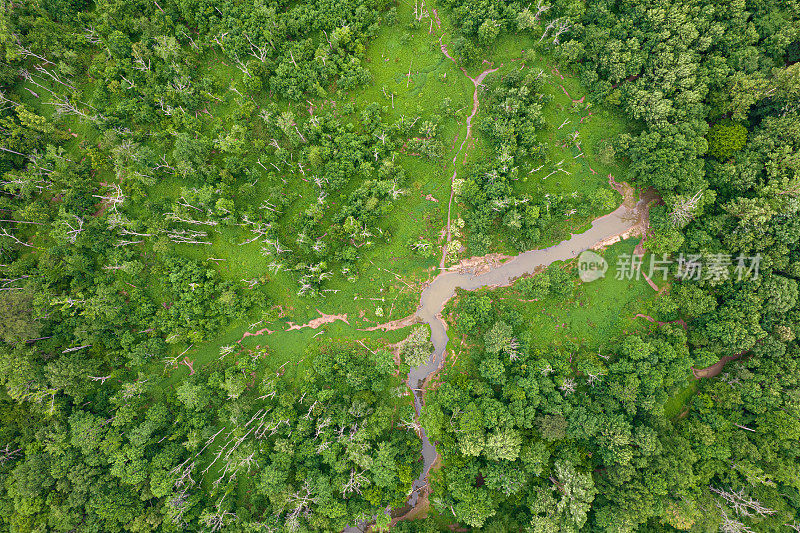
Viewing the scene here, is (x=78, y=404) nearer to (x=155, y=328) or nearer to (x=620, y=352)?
(x=155, y=328)

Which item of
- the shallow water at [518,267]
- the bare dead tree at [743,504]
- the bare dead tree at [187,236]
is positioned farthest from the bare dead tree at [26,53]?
the bare dead tree at [743,504]

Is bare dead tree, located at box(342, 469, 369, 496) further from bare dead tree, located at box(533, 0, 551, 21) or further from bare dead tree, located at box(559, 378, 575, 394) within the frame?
bare dead tree, located at box(533, 0, 551, 21)

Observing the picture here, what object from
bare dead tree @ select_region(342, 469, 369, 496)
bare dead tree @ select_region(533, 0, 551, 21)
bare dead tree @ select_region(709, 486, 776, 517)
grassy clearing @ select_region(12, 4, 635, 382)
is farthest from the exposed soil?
bare dead tree @ select_region(533, 0, 551, 21)

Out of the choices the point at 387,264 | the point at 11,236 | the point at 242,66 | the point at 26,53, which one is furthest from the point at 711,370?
the point at 26,53

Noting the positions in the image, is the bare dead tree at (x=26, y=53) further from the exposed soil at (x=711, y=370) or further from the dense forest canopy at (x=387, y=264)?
the exposed soil at (x=711, y=370)

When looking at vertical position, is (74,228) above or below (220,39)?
below

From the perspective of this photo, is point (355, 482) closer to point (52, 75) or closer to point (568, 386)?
point (568, 386)

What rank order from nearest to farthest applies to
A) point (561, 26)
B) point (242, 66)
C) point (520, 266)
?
point (561, 26) → point (242, 66) → point (520, 266)

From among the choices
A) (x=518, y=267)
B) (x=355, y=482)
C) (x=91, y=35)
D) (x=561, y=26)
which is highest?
(x=561, y=26)

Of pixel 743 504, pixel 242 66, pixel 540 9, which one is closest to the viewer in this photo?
pixel 743 504
